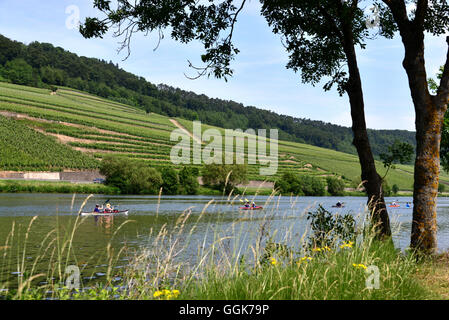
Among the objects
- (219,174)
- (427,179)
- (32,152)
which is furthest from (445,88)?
(32,152)

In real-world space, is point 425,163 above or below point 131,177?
above

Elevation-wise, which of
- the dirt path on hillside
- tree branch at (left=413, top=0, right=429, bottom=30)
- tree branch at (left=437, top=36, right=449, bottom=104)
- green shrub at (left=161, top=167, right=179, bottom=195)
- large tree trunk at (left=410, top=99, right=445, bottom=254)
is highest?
the dirt path on hillside

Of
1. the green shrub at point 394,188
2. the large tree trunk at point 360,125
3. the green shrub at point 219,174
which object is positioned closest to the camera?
the large tree trunk at point 360,125

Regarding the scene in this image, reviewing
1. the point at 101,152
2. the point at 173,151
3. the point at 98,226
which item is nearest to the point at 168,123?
the point at 173,151

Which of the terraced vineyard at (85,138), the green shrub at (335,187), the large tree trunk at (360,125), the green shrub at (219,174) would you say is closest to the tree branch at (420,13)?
the large tree trunk at (360,125)

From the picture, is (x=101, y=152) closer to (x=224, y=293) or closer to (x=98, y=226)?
(x=98, y=226)

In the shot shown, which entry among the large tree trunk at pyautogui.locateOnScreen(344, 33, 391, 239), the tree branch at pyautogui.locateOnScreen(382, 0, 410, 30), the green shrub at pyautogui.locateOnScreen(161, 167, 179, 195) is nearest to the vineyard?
the green shrub at pyautogui.locateOnScreen(161, 167, 179, 195)

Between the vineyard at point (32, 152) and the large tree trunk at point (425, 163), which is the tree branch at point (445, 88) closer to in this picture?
the large tree trunk at point (425, 163)

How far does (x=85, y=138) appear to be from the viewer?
103m

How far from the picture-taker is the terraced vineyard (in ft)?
274

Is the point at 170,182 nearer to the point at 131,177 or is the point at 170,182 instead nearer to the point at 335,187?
the point at 131,177

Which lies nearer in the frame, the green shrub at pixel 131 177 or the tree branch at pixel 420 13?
the tree branch at pixel 420 13

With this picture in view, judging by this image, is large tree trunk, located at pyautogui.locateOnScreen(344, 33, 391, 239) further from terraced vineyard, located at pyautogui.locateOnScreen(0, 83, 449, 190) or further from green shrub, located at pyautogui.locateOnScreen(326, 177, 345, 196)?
green shrub, located at pyautogui.locateOnScreen(326, 177, 345, 196)

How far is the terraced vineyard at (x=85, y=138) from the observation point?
8338 cm
